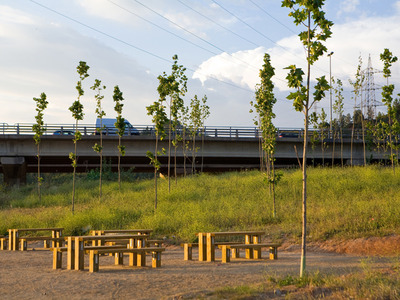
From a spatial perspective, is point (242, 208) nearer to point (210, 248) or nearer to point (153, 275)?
point (210, 248)

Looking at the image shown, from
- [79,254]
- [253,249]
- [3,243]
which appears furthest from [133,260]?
[3,243]

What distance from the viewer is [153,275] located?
11.1 meters

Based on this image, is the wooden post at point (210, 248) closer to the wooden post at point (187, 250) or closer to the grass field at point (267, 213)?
the wooden post at point (187, 250)

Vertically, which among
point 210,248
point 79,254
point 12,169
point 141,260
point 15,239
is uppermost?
point 12,169

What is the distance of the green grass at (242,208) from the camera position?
62.2ft

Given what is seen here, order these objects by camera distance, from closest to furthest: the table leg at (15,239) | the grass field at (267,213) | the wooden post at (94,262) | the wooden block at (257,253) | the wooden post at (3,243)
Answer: the grass field at (267,213) < the wooden post at (94,262) < the wooden block at (257,253) < the table leg at (15,239) < the wooden post at (3,243)

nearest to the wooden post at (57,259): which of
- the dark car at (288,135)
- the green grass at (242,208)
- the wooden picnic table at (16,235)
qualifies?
the wooden picnic table at (16,235)

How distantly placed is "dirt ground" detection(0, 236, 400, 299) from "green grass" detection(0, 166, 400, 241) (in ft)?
9.02

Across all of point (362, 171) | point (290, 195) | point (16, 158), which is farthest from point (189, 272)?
point (16, 158)

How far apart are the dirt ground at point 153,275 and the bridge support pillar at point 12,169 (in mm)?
32499

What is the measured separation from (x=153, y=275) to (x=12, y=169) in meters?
39.2

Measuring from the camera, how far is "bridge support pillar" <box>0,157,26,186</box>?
1827 inches

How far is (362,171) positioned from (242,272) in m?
22.0

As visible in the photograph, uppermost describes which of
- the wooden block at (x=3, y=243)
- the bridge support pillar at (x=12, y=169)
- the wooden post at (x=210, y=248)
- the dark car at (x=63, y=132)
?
the dark car at (x=63, y=132)
